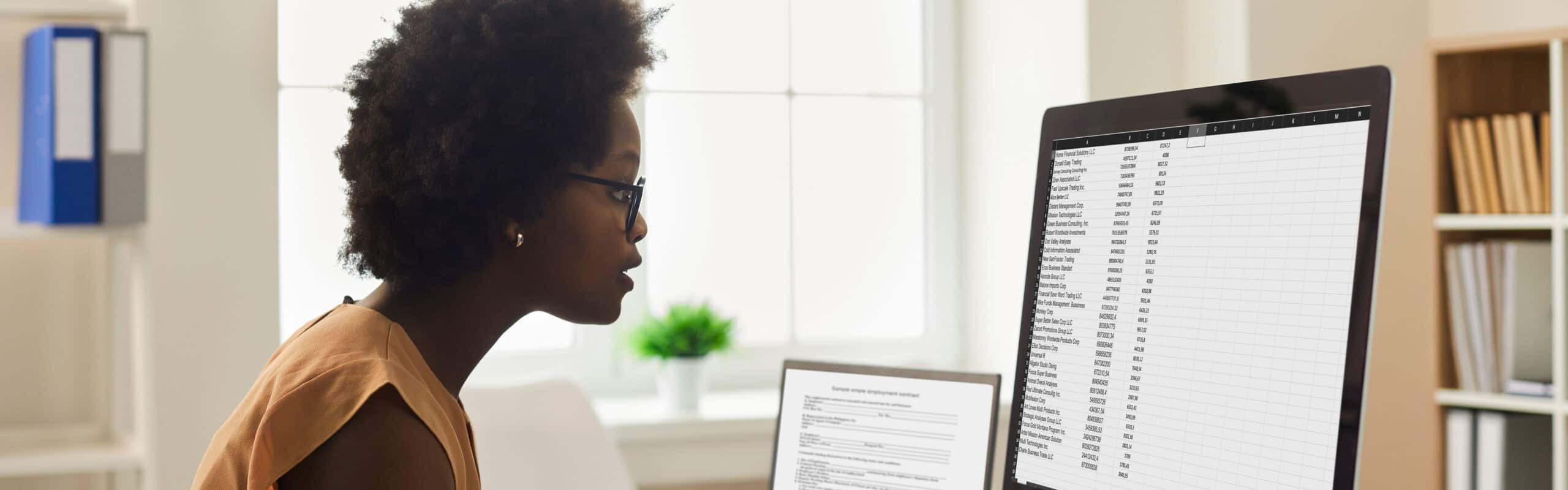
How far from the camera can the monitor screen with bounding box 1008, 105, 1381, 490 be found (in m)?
0.76

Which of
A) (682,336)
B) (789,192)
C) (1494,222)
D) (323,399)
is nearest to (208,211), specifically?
(682,336)

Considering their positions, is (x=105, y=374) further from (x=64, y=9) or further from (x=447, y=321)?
(x=447, y=321)

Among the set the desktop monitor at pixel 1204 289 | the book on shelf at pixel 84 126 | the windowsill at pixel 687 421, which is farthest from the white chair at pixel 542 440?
the desktop monitor at pixel 1204 289

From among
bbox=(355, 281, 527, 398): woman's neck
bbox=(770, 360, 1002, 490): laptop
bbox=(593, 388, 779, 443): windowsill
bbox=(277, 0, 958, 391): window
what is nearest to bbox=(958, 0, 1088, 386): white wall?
bbox=(277, 0, 958, 391): window

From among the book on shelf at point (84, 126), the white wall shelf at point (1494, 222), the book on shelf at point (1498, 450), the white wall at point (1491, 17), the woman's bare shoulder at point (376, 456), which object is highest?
the white wall at point (1491, 17)

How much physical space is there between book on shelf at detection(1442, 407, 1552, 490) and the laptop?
1.52 meters

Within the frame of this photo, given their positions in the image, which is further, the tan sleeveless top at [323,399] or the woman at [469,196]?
the woman at [469,196]

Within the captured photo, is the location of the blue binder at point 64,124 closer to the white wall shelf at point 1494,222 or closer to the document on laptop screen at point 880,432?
the document on laptop screen at point 880,432

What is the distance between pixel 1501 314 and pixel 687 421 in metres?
1.62

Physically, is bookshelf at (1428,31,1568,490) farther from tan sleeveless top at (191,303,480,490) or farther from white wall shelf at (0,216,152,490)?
white wall shelf at (0,216,152,490)

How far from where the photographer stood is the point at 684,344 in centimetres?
225

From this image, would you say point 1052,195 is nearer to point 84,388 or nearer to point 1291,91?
point 1291,91

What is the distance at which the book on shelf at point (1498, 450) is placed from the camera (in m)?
2.20

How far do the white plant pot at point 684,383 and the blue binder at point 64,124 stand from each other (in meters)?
1.05
